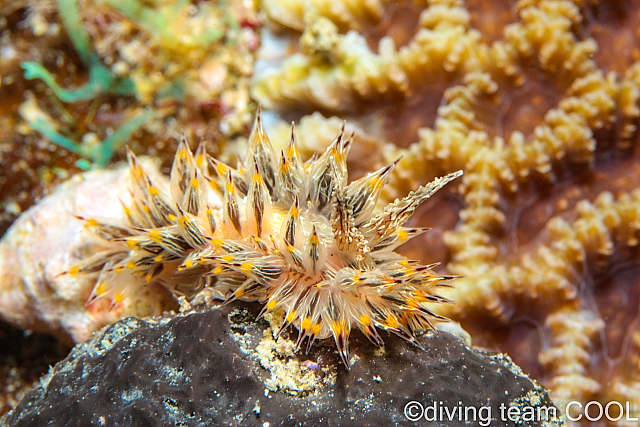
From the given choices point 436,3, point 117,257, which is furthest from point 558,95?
point 117,257

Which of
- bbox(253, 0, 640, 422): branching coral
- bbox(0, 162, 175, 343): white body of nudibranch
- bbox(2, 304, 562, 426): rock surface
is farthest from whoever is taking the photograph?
bbox(253, 0, 640, 422): branching coral

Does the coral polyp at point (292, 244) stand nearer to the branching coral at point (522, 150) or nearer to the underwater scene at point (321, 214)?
the underwater scene at point (321, 214)

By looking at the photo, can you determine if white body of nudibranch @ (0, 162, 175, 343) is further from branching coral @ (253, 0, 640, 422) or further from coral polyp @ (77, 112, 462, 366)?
branching coral @ (253, 0, 640, 422)

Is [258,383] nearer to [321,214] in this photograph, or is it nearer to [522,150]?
[321,214]

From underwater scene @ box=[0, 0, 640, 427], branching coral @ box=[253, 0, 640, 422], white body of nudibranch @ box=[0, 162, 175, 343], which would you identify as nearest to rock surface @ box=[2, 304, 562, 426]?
underwater scene @ box=[0, 0, 640, 427]

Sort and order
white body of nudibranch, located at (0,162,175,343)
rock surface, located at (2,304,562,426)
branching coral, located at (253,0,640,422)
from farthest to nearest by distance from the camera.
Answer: branching coral, located at (253,0,640,422) < white body of nudibranch, located at (0,162,175,343) < rock surface, located at (2,304,562,426)

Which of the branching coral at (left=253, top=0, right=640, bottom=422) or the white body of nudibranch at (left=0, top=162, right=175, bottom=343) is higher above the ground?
the white body of nudibranch at (left=0, top=162, right=175, bottom=343)

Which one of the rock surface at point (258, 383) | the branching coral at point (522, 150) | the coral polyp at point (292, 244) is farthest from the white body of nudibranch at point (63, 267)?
the branching coral at point (522, 150)
